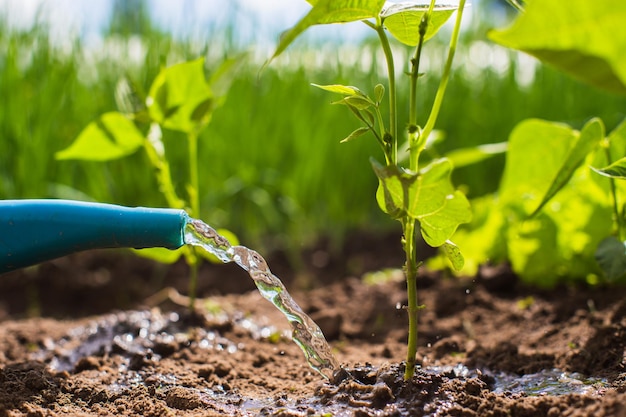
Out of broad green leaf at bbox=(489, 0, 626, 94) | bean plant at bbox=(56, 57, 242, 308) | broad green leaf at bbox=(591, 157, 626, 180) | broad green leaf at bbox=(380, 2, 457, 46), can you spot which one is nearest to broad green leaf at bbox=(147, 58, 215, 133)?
bean plant at bbox=(56, 57, 242, 308)

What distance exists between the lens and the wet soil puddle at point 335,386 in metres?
0.95

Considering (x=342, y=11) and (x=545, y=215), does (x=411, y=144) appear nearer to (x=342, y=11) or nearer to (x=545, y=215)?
(x=342, y=11)

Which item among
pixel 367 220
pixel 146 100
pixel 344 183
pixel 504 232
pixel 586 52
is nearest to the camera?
pixel 586 52

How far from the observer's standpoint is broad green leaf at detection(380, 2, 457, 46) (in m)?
0.85

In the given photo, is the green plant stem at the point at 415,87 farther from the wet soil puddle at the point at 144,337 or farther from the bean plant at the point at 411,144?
the wet soil puddle at the point at 144,337

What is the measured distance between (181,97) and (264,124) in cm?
126

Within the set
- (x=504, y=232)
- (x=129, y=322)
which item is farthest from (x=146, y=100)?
(x=504, y=232)

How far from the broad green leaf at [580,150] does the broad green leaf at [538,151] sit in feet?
0.71

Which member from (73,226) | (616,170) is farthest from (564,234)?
(73,226)

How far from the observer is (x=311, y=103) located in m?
2.74

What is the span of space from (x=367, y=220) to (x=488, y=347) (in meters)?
1.86

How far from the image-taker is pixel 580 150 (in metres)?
1.14

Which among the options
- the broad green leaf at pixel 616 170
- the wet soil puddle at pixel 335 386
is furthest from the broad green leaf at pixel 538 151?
the wet soil puddle at pixel 335 386

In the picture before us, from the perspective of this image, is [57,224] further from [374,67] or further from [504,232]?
[374,67]
